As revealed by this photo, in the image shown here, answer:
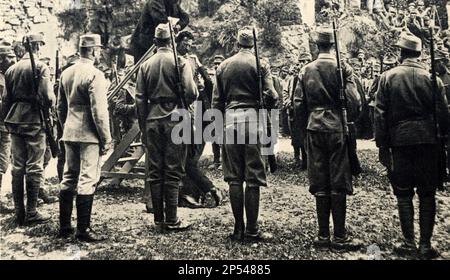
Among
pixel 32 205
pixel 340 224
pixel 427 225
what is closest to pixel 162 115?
pixel 32 205

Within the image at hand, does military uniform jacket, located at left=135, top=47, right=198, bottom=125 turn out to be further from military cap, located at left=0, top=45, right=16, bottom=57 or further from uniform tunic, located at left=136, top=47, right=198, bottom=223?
military cap, located at left=0, top=45, right=16, bottom=57

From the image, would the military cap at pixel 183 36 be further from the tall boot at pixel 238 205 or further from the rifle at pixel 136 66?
the tall boot at pixel 238 205

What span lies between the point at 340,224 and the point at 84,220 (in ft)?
9.38

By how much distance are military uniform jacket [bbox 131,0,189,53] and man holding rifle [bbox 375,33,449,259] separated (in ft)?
12.7

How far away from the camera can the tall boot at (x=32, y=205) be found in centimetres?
617

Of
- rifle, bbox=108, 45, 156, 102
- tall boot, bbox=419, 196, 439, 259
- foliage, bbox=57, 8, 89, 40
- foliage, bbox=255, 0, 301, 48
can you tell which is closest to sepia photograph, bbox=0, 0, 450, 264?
tall boot, bbox=419, 196, 439, 259

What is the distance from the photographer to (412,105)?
4.83 m

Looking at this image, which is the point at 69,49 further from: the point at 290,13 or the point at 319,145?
the point at 319,145

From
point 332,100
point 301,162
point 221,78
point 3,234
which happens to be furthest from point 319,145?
point 301,162

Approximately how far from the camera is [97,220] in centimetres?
643

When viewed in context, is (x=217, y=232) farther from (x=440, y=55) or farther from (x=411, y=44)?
(x=440, y=55)

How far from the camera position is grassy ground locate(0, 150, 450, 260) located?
5.03 metres

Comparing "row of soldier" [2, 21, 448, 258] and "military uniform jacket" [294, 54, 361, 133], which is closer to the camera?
"row of soldier" [2, 21, 448, 258]
